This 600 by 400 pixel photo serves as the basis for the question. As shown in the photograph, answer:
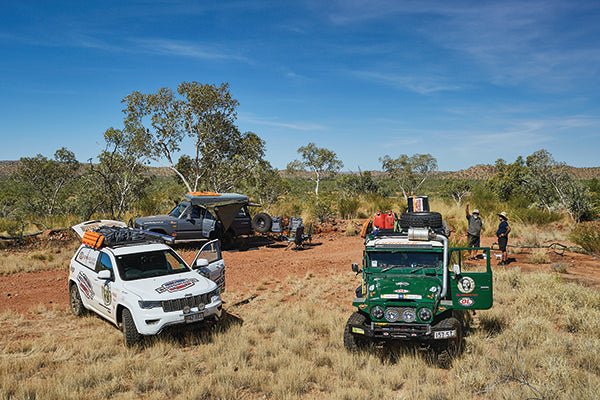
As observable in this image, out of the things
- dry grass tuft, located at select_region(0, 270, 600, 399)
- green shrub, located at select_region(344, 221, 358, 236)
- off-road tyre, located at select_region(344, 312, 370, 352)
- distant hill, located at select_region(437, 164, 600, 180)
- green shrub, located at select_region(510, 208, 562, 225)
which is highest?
distant hill, located at select_region(437, 164, 600, 180)

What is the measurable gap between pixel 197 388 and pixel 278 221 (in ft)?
42.8

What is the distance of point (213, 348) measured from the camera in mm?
7672

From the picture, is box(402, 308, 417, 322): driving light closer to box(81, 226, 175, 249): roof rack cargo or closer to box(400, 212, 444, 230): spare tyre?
box(400, 212, 444, 230): spare tyre

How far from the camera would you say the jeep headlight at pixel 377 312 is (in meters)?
6.80

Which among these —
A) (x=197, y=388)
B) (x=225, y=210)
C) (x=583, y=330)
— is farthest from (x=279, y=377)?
(x=225, y=210)

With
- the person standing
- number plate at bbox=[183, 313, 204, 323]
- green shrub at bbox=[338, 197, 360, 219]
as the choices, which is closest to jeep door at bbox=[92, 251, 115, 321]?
number plate at bbox=[183, 313, 204, 323]

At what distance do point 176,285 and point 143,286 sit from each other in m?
0.56

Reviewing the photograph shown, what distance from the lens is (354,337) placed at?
738cm

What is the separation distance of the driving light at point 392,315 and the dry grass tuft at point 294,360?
2.30ft

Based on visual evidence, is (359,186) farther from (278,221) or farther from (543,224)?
(278,221)

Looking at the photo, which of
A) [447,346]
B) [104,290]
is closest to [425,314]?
[447,346]

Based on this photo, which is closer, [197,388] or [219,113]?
[197,388]

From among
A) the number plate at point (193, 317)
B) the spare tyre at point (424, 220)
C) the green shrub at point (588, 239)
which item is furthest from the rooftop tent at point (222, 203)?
the green shrub at point (588, 239)

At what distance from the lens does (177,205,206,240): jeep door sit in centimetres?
1703
